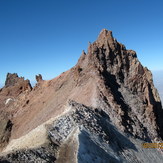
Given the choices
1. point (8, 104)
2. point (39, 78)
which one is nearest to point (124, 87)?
point (39, 78)

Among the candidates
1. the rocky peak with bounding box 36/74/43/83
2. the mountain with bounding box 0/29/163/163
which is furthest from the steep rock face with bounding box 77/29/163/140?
the rocky peak with bounding box 36/74/43/83

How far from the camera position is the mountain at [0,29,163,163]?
2202 centimetres

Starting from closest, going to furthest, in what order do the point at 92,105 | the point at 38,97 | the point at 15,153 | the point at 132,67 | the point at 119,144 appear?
the point at 15,153 < the point at 119,144 < the point at 92,105 < the point at 132,67 < the point at 38,97

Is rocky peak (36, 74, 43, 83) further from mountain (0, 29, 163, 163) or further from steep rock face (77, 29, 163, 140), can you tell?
steep rock face (77, 29, 163, 140)

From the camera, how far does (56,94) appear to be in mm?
55469

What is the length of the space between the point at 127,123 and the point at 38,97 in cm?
3237

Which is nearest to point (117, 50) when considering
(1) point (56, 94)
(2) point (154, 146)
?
(1) point (56, 94)

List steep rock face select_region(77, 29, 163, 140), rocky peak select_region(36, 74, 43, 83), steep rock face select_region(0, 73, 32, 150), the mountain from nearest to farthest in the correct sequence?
the mountain
steep rock face select_region(77, 29, 163, 140)
steep rock face select_region(0, 73, 32, 150)
rocky peak select_region(36, 74, 43, 83)

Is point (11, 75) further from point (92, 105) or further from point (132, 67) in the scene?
point (92, 105)

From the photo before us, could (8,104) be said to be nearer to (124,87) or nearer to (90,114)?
(124,87)

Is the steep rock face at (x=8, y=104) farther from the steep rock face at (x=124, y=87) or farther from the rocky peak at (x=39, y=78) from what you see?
the steep rock face at (x=124, y=87)

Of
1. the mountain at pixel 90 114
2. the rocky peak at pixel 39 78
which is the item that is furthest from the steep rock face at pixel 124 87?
the rocky peak at pixel 39 78

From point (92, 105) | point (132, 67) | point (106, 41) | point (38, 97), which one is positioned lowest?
point (92, 105)

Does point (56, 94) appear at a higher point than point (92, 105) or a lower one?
higher
